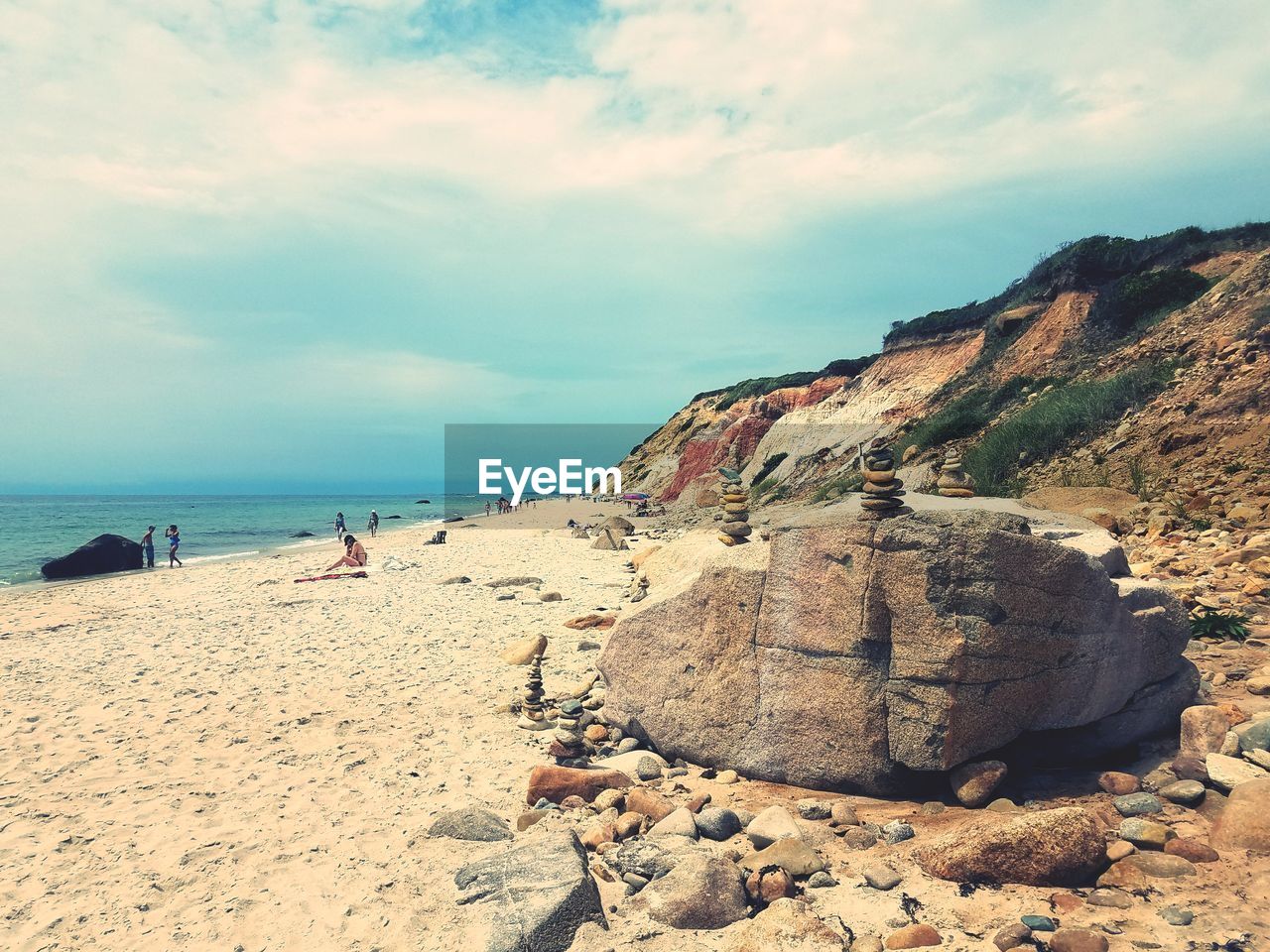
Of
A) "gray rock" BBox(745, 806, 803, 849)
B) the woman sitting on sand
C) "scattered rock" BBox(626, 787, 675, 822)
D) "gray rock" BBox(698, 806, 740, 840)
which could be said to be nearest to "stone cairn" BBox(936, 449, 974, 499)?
"gray rock" BBox(745, 806, 803, 849)

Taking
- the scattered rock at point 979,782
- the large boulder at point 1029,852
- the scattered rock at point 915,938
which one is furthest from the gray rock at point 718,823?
the scattered rock at point 979,782

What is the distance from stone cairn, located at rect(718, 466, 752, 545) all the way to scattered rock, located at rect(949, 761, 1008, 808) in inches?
114

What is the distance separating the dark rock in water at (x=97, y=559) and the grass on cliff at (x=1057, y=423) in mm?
30736

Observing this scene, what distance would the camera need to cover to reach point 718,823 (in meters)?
5.28

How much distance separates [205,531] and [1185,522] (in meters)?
58.8

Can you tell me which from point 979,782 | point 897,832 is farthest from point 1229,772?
point 897,832

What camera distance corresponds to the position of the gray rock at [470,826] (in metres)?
5.67

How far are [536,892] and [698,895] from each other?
1.07m

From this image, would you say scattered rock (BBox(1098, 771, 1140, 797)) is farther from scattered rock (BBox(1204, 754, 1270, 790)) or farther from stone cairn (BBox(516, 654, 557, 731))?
stone cairn (BBox(516, 654, 557, 731))

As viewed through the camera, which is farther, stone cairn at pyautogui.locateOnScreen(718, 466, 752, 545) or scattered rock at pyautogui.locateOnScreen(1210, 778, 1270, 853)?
stone cairn at pyautogui.locateOnScreen(718, 466, 752, 545)

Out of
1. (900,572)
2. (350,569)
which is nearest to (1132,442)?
(900,572)

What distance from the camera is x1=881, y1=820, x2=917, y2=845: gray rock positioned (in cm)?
493

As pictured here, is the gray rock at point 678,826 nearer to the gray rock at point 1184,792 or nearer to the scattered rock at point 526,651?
the gray rock at point 1184,792

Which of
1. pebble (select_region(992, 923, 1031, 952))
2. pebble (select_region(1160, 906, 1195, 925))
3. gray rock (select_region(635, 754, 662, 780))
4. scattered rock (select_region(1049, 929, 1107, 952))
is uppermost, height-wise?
pebble (select_region(1160, 906, 1195, 925))
